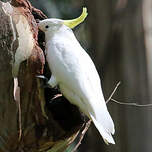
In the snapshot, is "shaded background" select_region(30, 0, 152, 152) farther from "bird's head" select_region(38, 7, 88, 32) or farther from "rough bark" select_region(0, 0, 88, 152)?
"rough bark" select_region(0, 0, 88, 152)

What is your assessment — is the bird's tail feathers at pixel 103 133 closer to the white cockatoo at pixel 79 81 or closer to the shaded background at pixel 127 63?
the white cockatoo at pixel 79 81

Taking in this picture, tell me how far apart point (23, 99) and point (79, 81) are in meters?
0.18

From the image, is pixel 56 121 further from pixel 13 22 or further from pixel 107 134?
pixel 13 22

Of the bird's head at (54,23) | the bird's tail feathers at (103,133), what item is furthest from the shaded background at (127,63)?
the bird's tail feathers at (103,133)

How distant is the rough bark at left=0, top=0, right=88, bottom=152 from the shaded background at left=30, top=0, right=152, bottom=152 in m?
0.97

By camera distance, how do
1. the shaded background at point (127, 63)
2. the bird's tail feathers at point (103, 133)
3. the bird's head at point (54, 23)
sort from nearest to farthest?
the bird's tail feathers at point (103, 133)
the bird's head at point (54, 23)
the shaded background at point (127, 63)

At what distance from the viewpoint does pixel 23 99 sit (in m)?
1.45

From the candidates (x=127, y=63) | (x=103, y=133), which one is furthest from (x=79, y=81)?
(x=127, y=63)

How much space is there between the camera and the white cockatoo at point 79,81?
1.46 m

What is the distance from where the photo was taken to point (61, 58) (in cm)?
153

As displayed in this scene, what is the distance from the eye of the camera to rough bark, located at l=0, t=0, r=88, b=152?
56.7 inches

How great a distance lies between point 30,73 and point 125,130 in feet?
3.61

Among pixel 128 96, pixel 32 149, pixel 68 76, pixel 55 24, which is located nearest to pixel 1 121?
pixel 32 149

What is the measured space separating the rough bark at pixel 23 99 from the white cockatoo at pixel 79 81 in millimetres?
A: 50
